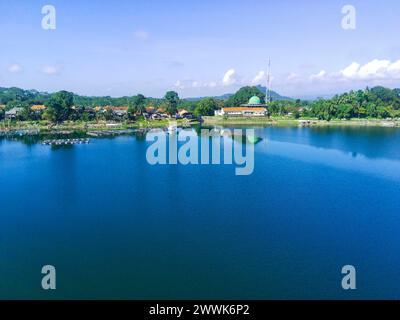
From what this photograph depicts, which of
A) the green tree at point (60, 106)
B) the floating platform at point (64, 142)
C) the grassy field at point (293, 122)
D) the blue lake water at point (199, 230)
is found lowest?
the blue lake water at point (199, 230)

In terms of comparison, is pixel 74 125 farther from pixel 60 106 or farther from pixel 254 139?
pixel 254 139

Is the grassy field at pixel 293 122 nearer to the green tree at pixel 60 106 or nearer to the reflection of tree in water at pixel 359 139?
the reflection of tree in water at pixel 359 139

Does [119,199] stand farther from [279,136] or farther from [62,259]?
[279,136]

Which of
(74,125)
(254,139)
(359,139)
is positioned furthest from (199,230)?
(74,125)

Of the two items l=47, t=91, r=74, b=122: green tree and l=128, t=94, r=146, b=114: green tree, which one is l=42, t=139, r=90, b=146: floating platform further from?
l=128, t=94, r=146, b=114: green tree

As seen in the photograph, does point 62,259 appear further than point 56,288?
Yes

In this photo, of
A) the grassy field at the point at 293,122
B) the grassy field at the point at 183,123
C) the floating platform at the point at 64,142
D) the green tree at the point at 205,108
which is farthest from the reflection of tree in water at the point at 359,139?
the floating platform at the point at 64,142
